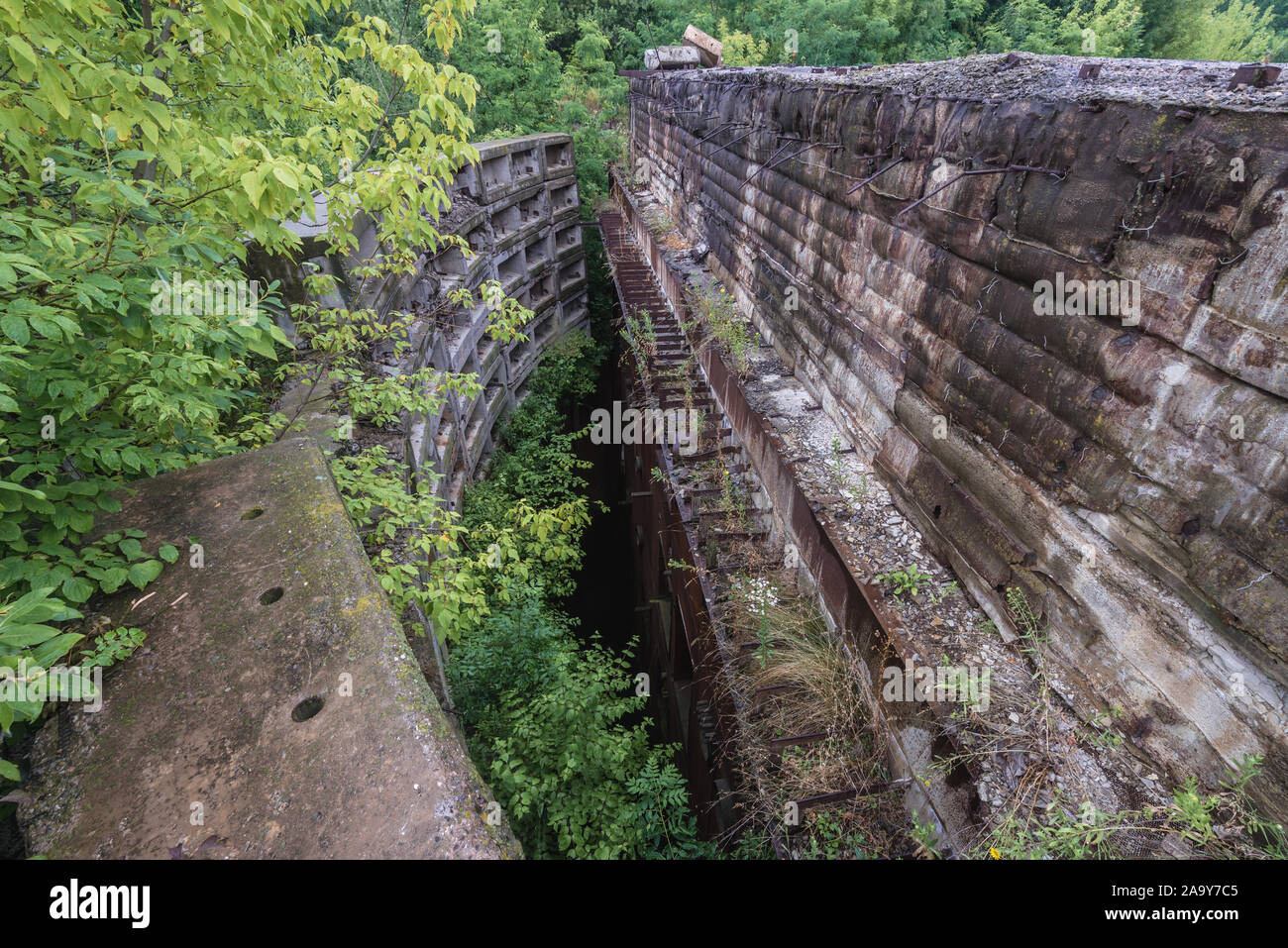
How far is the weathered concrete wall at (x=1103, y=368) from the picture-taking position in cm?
258

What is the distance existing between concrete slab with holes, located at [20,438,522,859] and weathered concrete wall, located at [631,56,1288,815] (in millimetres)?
3268

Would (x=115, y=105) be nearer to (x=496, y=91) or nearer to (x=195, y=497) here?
(x=195, y=497)

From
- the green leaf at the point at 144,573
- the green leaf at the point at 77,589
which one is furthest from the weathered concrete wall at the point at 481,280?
the green leaf at the point at 77,589

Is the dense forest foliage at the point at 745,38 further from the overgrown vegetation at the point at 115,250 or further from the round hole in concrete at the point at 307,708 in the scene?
the round hole in concrete at the point at 307,708

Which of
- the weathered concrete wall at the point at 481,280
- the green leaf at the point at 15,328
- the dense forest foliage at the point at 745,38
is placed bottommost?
the weathered concrete wall at the point at 481,280

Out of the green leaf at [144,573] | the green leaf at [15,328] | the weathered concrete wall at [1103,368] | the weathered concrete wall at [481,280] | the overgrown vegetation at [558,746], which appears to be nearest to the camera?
the green leaf at [15,328]

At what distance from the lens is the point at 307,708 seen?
2.13 m

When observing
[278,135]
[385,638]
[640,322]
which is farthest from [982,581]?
[640,322]

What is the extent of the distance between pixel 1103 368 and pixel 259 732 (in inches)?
168

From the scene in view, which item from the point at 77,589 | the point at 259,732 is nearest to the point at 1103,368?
the point at 259,732

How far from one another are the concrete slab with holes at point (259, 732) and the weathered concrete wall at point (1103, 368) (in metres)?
3.27

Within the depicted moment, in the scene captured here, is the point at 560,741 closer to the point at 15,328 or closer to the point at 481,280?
the point at 15,328

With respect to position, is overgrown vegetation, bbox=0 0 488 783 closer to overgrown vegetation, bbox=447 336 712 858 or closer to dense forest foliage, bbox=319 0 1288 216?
overgrown vegetation, bbox=447 336 712 858

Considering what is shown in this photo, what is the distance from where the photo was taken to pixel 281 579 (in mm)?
2623
